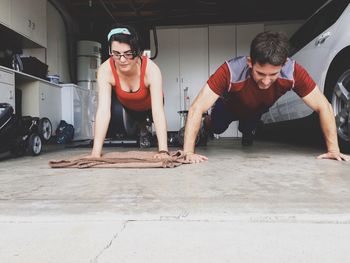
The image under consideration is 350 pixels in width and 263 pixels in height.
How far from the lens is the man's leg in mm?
3053

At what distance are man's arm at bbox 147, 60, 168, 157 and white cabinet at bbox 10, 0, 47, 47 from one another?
257 cm

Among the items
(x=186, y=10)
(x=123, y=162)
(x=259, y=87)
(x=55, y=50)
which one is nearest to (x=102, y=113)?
(x=123, y=162)

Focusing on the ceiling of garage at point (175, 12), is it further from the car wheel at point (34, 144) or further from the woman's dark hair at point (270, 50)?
the woman's dark hair at point (270, 50)

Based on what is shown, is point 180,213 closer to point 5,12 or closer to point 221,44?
point 5,12

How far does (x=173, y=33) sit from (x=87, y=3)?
1589 mm

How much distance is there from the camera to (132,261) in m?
0.70

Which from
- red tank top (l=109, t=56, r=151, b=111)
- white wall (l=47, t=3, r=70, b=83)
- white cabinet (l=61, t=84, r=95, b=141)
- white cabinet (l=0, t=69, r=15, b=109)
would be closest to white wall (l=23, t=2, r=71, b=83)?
white wall (l=47, t=3, r=70, b=83)

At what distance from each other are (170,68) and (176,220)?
5916 millimetres

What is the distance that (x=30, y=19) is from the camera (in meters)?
4.55

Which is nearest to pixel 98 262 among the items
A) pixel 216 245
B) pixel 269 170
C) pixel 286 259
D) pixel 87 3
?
pixel 216 245

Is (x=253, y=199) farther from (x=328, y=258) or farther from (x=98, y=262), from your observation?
(x=98, y=262)

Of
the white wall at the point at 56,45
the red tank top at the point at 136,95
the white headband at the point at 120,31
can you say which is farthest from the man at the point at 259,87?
the white wall at the point at 56,45

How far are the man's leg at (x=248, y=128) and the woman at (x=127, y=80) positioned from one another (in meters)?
1.01

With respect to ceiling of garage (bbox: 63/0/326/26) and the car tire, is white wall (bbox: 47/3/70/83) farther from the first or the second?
the car tire
